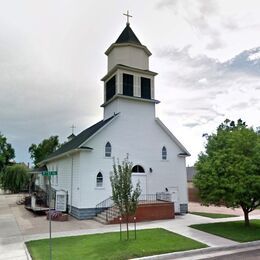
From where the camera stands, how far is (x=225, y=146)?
14883mm

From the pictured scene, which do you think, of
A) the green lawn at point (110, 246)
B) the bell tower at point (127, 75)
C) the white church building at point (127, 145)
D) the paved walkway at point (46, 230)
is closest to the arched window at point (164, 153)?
the white church building at point (127, 145)

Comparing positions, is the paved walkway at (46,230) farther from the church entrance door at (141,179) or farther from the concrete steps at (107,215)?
the church entrance door at (141,179)

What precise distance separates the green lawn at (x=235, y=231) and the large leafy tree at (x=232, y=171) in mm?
1074

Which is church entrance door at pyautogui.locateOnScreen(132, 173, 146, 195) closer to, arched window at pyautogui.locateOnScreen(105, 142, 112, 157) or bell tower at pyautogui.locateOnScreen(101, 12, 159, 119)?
arched window at pyautogui.locateOnScreen(105, 142, 112, 157)

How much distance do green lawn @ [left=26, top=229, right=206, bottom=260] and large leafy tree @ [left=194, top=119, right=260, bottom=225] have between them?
9.40ft

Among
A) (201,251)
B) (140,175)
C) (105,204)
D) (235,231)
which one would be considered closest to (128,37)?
(140,175)

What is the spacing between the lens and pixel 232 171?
13.5 metres

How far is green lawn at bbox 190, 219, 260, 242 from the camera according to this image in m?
12.5

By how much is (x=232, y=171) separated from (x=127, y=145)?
955 centimetres

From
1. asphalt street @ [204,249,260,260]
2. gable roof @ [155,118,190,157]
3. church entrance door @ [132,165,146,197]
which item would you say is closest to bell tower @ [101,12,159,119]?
gable roof @ [155,118,190,157]

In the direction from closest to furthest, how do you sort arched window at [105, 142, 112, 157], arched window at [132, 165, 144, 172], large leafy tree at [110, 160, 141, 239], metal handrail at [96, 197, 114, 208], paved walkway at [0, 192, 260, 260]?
1. paved walkway at [0, 192, 260, 260]
2. large leafy tree at [110, 160, 141, 239]
3. metal handrail at [96, 197, 114, 208]
4. arched window at [105, 142, 112, 157]
5. arched window at [132, 165, 144, 172]

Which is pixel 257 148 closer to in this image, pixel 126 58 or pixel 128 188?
pixel 128 188

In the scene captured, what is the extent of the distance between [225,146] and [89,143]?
30.9 ft

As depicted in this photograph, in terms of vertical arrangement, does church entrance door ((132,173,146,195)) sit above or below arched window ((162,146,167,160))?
below
